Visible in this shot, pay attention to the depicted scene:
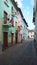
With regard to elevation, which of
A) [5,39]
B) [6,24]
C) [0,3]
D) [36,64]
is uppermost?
[0,3]

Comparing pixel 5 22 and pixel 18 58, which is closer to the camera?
pixel 18 58

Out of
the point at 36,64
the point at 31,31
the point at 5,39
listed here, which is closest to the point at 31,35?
the point at 31,31

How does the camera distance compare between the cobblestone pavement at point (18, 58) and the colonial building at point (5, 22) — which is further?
the colonial building at point (5, 22)

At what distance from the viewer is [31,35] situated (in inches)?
3999

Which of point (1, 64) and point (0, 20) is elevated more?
point (0, 20)

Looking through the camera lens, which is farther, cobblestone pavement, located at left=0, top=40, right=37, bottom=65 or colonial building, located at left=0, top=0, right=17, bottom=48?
colonial building, located at left=0, top=0, right=17, bottom=48

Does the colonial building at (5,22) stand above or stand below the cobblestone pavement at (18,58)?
above

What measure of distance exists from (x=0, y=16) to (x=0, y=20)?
494 millimetres

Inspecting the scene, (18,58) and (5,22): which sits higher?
(5,22)

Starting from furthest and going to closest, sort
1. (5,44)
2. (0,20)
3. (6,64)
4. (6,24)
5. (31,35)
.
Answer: (31,35)
(5,44)
(6,24)
(0,20)
(6,64)

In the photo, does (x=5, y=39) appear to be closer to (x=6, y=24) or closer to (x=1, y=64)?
(x=6, y=24)

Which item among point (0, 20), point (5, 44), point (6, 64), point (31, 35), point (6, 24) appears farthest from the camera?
point (31, 35)

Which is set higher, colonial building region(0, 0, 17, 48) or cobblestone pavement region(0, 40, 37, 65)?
colonial building region(0, 0, 17, 48)

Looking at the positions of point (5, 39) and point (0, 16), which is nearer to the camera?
point (0, 16)
